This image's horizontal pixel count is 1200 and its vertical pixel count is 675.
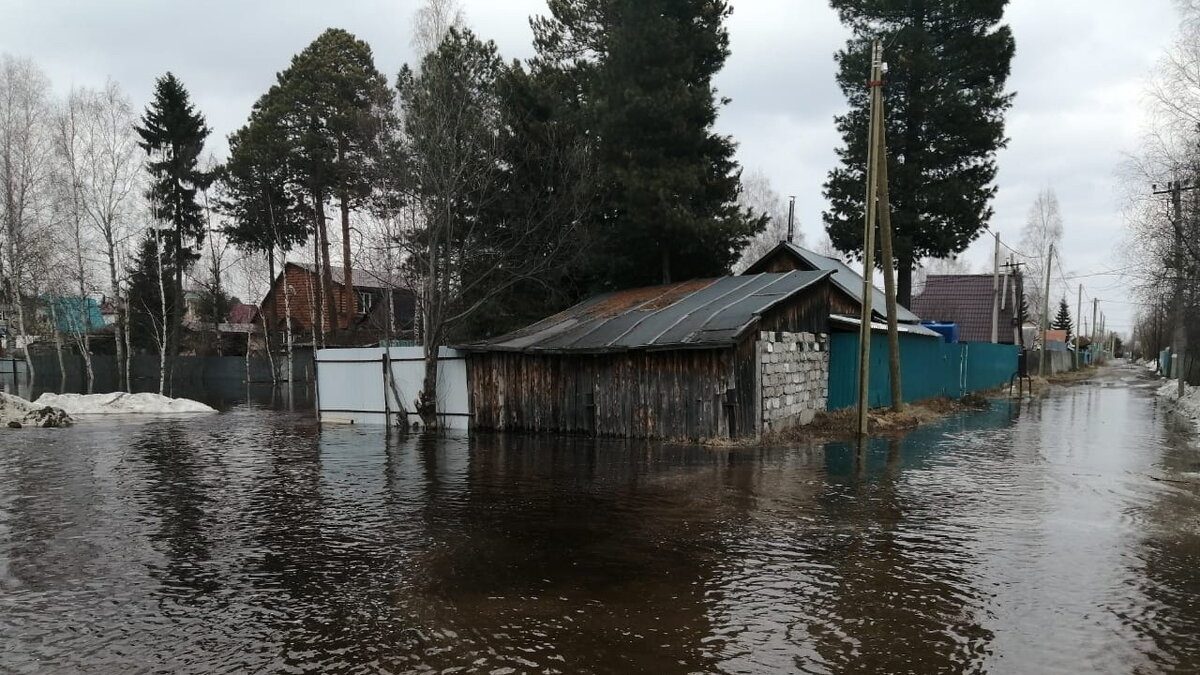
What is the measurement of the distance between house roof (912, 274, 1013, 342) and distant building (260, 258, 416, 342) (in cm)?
3303

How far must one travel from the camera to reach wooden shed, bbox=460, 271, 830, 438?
13914 millimetres

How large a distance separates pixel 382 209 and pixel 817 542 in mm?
15817

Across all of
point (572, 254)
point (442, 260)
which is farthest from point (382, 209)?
point (572, 254)

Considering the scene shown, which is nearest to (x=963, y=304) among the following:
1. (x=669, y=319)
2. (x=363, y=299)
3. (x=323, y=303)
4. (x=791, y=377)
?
(x=791, y=377)

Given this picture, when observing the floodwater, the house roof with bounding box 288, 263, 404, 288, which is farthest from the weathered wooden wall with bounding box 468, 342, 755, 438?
the house roof with bounding box 288, 263, 404, 288

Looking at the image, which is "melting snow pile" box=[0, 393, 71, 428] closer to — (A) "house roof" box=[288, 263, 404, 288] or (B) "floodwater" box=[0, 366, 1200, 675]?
(B) "floodwater" box=[0, 366, 1200, 675]

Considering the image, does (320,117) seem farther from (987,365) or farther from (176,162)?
(987,365)

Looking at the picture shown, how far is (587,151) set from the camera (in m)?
21.5

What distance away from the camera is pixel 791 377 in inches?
607

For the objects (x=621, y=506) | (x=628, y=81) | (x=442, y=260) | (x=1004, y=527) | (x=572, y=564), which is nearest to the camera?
(x=572, y=564)

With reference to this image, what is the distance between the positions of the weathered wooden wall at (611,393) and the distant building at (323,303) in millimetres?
14744

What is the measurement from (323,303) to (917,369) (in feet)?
118

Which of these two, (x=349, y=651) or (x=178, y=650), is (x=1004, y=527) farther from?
(x=178, y=650)

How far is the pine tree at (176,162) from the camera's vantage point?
1443 inches
